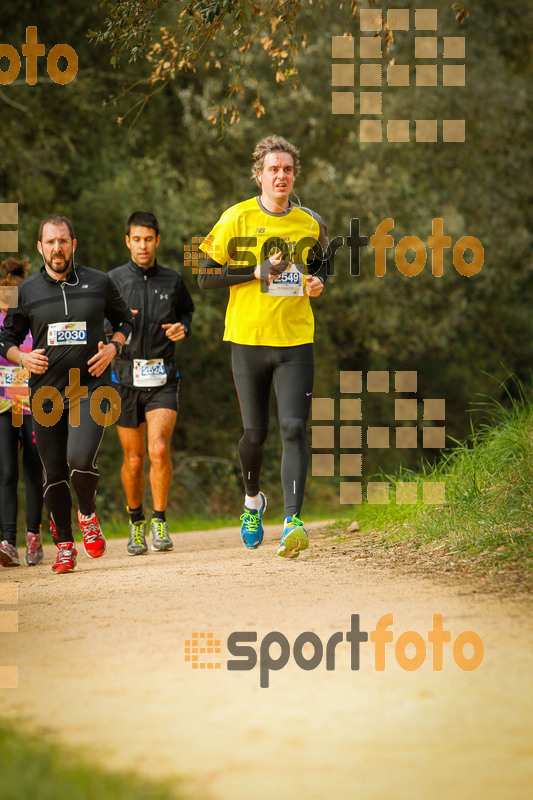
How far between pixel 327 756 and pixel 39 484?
17.7 feet

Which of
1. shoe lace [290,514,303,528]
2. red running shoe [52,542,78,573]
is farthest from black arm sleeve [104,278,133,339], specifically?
shoe lace [290,514,303,528]

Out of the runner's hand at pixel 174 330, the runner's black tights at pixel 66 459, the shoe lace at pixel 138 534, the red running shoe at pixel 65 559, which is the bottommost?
the shoe lace at pixel 138 534

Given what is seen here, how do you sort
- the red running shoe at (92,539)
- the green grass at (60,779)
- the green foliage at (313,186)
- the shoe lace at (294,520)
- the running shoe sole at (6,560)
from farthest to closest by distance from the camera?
the green foliage at (313,186), the running shoe sole at (6,560), the red running shoe at (92,539), the shoe lace at (294,520), the green grass at (60,779)

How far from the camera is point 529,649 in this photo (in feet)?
13.2

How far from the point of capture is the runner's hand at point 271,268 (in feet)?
21.7

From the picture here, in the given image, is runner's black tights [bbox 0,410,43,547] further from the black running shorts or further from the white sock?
the white sock

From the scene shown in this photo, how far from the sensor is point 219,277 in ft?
22.1

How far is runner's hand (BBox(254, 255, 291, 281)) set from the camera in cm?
662

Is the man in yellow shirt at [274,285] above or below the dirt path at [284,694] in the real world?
above

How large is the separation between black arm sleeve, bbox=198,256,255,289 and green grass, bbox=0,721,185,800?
3.94 m

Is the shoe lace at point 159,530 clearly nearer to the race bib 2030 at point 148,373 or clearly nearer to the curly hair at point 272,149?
the race bib 2030 at point 148,373

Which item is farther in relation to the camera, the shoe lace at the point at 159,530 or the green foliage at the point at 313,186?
the green foliage at the point at 313,186

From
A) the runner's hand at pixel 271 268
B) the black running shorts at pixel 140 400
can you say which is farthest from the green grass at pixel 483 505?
the runner's hand at pixel 271 268

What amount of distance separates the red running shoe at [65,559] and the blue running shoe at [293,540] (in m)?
1.37
